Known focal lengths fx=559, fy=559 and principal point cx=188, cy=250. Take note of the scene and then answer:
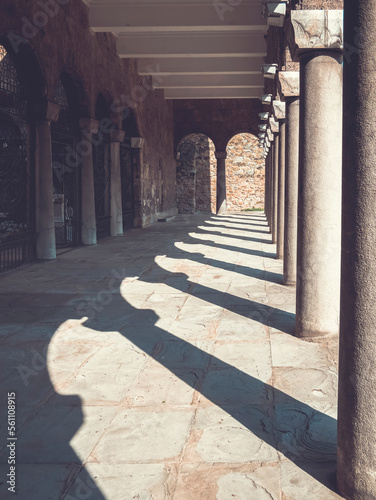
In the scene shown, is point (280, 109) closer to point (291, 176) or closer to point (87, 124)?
point (291, 176)

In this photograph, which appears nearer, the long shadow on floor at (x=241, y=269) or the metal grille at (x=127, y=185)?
the long shadow on floor at (x=241, y=269)

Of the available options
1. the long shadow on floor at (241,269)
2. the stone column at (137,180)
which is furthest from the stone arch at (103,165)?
the long shadow on floor at (241,269)

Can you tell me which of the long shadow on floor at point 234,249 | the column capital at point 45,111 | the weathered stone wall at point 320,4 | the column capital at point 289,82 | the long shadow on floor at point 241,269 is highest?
the weathered stone wall at point 320,4

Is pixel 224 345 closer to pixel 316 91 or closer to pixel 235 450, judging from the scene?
pixel 235 450

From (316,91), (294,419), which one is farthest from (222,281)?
(294,419)

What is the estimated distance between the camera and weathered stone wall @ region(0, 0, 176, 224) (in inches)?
307

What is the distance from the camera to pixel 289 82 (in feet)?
19.0

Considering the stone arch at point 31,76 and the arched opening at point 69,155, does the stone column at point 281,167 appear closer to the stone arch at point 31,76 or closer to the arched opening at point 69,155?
the stone arch at point 31,76

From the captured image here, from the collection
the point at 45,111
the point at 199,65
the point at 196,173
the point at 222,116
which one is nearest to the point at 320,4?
the point at 45,111

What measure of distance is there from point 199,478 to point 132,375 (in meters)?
1.35

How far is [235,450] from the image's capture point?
2490 mm

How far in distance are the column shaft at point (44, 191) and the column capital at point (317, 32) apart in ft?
17.7

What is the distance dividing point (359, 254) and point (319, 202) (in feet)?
7.14

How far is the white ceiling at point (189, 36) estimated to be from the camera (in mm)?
10867
